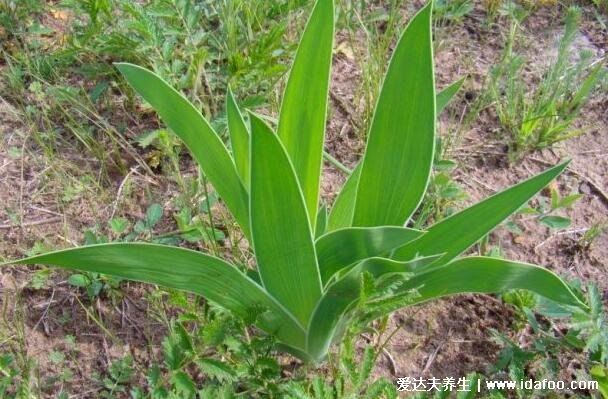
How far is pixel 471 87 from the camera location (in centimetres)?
192

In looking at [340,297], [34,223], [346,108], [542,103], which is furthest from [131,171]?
[542,103]

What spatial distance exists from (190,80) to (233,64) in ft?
0.40

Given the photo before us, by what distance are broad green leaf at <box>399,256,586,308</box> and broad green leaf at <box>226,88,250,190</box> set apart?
0.33 meters

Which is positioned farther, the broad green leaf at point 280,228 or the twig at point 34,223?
the twig at point 34,223

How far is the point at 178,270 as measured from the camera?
966 millimetres

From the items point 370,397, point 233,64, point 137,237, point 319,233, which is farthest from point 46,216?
point 370,397

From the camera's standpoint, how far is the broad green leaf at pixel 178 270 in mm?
899

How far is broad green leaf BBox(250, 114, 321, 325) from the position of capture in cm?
82

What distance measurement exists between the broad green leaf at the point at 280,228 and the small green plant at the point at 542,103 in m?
0.96

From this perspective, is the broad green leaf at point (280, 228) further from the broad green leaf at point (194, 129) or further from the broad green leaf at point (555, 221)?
the broad green leaf at point (555, 221)

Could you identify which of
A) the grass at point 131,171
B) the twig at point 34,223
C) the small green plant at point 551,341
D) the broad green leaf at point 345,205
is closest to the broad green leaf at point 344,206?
the broad green leaf at point 345,205

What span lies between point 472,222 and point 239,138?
1.32ft

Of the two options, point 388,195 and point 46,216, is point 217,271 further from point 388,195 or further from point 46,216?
point 46,216

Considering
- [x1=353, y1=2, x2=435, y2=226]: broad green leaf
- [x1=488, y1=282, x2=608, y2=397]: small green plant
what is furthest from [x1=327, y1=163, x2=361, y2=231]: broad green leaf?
[x1=488, y1=282, x2=608, y2=397]: small green plant
